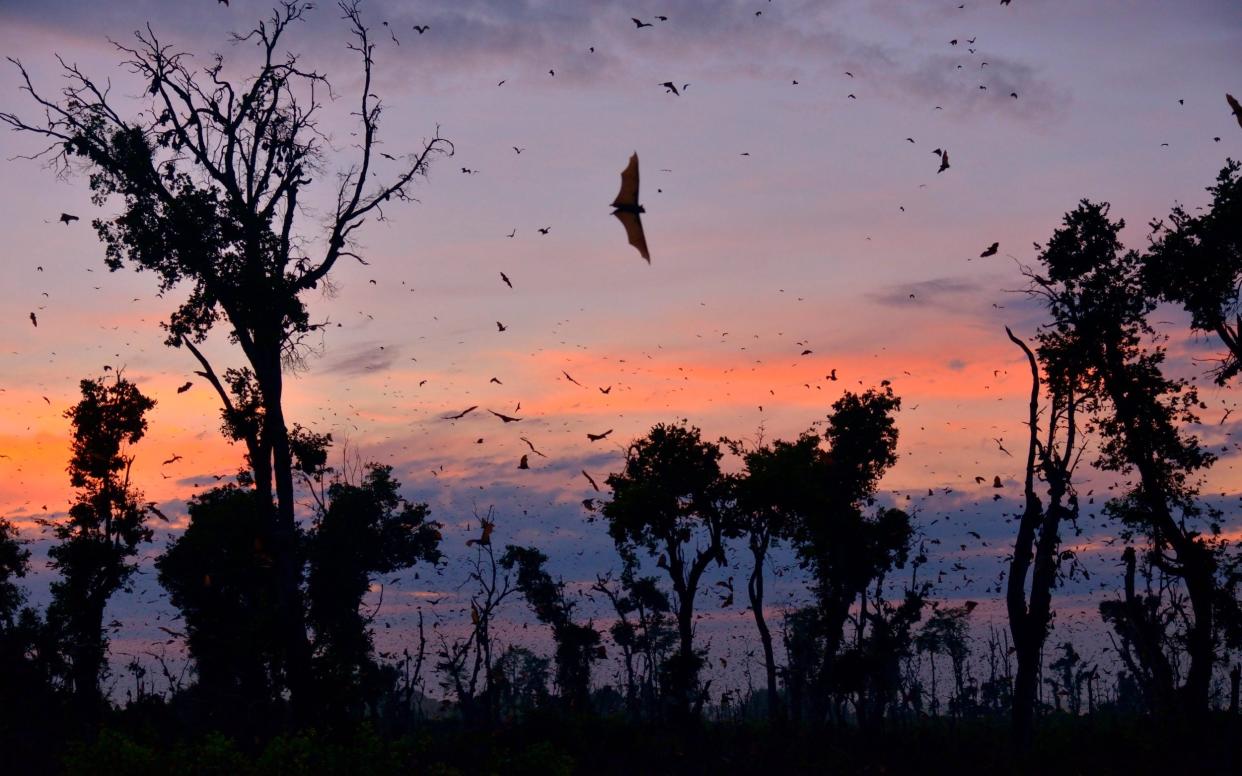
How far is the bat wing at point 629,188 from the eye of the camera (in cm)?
1274

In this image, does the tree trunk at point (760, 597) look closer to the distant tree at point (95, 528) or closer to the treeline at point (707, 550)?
the treeline at point (707, 550)

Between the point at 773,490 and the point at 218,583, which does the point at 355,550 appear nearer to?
the point at 218,583

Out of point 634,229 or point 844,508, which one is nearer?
point 634,229

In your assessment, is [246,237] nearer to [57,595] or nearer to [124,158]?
[124,158]

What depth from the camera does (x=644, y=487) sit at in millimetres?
43281

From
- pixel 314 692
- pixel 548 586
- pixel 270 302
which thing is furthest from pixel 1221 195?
pixel 548 586

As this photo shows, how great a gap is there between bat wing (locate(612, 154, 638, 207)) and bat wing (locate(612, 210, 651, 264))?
0.53 ft

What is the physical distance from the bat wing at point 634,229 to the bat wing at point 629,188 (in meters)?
0.16

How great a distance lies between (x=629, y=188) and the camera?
1297 cm

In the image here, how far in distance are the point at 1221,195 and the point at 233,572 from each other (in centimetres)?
4175

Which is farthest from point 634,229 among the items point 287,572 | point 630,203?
point 287,572

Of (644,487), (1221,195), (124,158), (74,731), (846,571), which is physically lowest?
(74,731)

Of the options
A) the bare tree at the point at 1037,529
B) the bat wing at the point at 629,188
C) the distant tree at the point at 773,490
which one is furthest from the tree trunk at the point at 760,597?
the bat wing at the point at 629,188

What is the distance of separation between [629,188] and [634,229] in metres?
0.75
